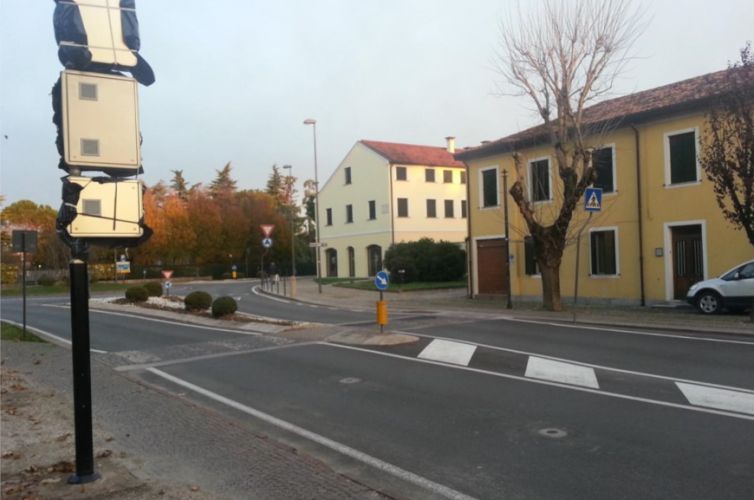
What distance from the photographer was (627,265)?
21.9 meters

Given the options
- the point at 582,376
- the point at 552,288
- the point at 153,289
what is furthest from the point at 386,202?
the point at 582,376

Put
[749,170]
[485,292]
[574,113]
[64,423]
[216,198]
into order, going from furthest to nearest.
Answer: [216,198]
[485,292]
[574,113]
[749,170]
[64,423]

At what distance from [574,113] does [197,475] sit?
17113 mm

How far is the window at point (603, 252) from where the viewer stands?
2252cm

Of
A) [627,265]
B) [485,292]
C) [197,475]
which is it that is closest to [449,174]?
[485,292]

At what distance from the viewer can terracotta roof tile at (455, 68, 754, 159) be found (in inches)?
762

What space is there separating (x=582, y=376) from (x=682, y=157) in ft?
45.6

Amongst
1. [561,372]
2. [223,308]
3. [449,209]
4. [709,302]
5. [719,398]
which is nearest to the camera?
[719,398]

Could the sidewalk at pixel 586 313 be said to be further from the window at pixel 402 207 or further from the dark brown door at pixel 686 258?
the window at pixel 402 207

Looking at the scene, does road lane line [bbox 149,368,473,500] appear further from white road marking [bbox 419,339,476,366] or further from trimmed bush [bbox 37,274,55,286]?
trimmed bush [bbox 37,274,55,286]

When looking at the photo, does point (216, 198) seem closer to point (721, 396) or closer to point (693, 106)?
point (693, 106)

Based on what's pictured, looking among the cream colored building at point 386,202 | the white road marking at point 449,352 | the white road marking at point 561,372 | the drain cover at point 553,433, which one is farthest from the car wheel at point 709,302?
the cream colored building at point 386,202

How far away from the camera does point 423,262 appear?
36781 mm

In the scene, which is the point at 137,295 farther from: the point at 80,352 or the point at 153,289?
the point at 80,352
